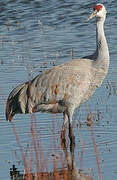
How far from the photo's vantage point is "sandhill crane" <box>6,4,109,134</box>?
830 cm

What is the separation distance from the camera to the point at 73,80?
8.30 meters

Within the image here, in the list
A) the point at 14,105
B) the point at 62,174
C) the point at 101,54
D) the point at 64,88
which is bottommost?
the point at 62,174

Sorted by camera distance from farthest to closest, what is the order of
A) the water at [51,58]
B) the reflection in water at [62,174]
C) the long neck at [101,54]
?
the long neck at [101,54] → the water at [51,58] → the reflection in water at [62,174]

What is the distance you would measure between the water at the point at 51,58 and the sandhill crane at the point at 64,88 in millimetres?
282

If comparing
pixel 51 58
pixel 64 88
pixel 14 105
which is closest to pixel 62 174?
pixel 64 88

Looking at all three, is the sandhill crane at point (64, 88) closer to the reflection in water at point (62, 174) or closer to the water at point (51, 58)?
the water at point (51, 58)

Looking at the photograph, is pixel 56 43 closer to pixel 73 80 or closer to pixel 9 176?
pixel 73 80

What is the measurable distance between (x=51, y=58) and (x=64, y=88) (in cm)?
445

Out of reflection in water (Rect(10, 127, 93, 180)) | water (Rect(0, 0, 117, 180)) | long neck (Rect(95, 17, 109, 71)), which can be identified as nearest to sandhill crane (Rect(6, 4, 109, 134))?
long neck (Rect(95, 17, 109, 71))

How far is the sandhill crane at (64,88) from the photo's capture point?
8.30 m

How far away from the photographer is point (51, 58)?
1273 centimetres

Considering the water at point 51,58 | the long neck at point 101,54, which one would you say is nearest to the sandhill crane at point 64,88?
the long neck at point 101,54

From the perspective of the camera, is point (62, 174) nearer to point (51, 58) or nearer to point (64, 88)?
point (64, 88)

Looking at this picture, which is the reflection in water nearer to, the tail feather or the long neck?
the tail feather
